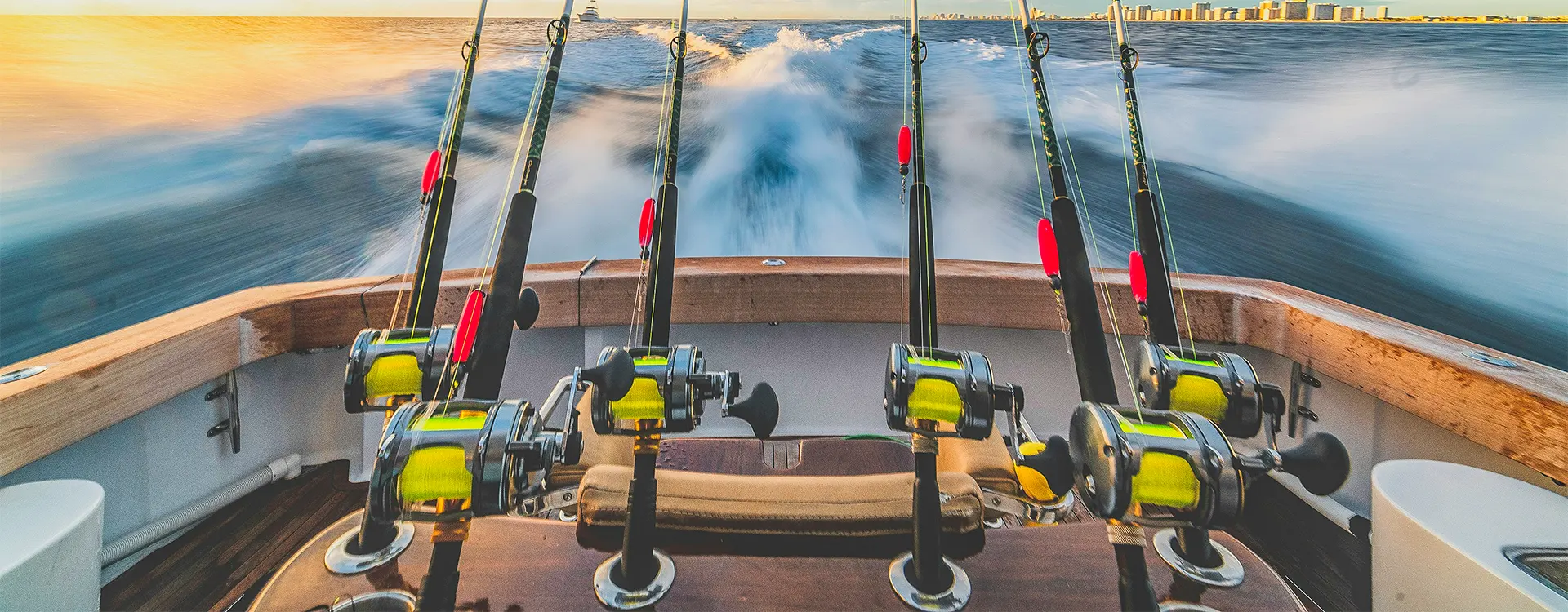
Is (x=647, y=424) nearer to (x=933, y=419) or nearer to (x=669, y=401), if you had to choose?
(x=669, y=401)

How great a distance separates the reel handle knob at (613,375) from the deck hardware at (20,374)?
96 centimetres

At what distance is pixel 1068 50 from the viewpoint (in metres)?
4.65

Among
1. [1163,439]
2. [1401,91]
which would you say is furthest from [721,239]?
[1401,91]

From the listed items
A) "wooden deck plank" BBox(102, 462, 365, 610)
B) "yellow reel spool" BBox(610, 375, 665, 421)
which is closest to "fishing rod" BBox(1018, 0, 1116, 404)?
"yellow reel spool" BBox(610, 375, 665, 421)

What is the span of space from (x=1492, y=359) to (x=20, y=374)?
226 cm

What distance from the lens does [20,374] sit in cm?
105

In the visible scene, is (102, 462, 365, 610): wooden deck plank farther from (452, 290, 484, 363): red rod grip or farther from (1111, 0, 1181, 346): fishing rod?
(1111, 0, 1181, 346): fishing rod

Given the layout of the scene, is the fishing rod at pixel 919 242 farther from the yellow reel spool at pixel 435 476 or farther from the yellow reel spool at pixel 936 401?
the yellow reel spool at pixel 435 476

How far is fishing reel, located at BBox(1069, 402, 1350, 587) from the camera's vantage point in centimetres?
61

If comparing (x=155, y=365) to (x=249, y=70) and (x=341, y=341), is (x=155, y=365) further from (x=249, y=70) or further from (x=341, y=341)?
(x=249, y=70)

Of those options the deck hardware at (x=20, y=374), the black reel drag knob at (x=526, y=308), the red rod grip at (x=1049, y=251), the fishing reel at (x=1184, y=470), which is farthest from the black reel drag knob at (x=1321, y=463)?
the deck hardware at (x=20, y=374)

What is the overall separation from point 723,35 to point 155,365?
370 centimetres

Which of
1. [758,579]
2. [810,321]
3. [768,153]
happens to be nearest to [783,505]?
[758,579]

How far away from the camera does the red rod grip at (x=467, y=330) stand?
2.73 ft
